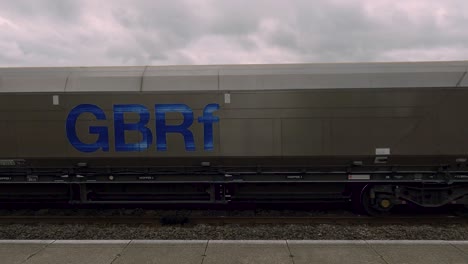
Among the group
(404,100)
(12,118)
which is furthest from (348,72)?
(12,118)

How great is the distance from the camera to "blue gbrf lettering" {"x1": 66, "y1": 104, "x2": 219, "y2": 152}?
6215 millimetres

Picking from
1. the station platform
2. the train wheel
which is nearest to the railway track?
the train wheel

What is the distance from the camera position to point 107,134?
248 inches

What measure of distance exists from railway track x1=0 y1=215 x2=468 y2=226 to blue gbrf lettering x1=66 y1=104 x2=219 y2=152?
1.45 m

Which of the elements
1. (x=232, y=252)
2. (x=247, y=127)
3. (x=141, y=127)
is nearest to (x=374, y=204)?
(x=247, y=127)

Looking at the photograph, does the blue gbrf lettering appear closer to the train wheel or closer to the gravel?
the gravel

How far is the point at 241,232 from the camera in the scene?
5672 mm

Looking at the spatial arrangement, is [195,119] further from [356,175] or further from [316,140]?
[356,175]

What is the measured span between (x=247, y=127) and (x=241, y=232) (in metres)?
1.99

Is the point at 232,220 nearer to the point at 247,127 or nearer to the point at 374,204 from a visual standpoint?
the point at 247,127

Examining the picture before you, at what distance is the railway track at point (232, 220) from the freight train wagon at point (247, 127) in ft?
1.11

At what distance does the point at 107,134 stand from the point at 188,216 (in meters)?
2.41

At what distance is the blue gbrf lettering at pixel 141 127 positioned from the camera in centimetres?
621

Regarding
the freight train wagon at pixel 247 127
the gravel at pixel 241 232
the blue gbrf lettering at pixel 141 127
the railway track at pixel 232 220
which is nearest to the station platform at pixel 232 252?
the gravel at pixel 241 232
